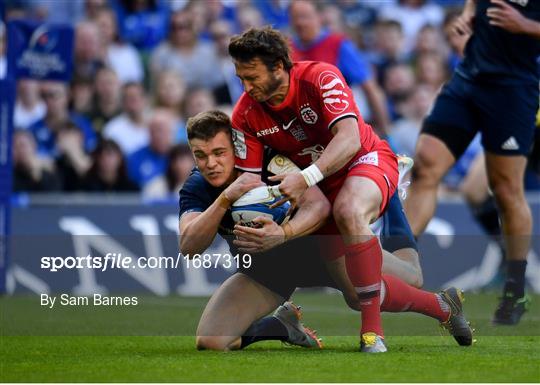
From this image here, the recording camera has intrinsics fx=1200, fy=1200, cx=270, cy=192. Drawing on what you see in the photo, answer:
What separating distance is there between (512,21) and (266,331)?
281 centimetres

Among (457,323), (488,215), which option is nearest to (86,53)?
(488,215)

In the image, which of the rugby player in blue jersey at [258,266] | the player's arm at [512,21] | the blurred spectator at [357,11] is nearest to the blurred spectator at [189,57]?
the blurred spectator at [357,11]

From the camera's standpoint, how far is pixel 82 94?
559 inches

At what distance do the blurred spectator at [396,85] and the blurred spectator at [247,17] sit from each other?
1.73m

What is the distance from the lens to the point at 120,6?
15.0 meters

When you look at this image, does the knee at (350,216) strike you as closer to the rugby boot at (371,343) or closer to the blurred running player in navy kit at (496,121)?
the rugby boot at (371,343)

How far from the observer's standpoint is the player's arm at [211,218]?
6324 mm

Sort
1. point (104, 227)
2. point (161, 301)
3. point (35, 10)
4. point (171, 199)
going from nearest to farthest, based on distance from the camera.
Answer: point (161, 301)
point (104, 227)
point (171, 199)
point (35, 10)

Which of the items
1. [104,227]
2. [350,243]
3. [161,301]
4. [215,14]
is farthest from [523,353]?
[215,14]

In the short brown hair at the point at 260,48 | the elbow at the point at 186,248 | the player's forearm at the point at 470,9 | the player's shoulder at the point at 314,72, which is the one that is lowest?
the elbow at the point at 186,248

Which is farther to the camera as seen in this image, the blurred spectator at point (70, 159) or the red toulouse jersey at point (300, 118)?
the blurred spectator at point (70, 159)

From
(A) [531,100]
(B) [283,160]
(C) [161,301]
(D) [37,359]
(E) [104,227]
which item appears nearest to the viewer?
(D) [37,359]

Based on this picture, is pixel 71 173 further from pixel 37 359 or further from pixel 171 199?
pixel 37 359

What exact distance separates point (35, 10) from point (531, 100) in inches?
325
